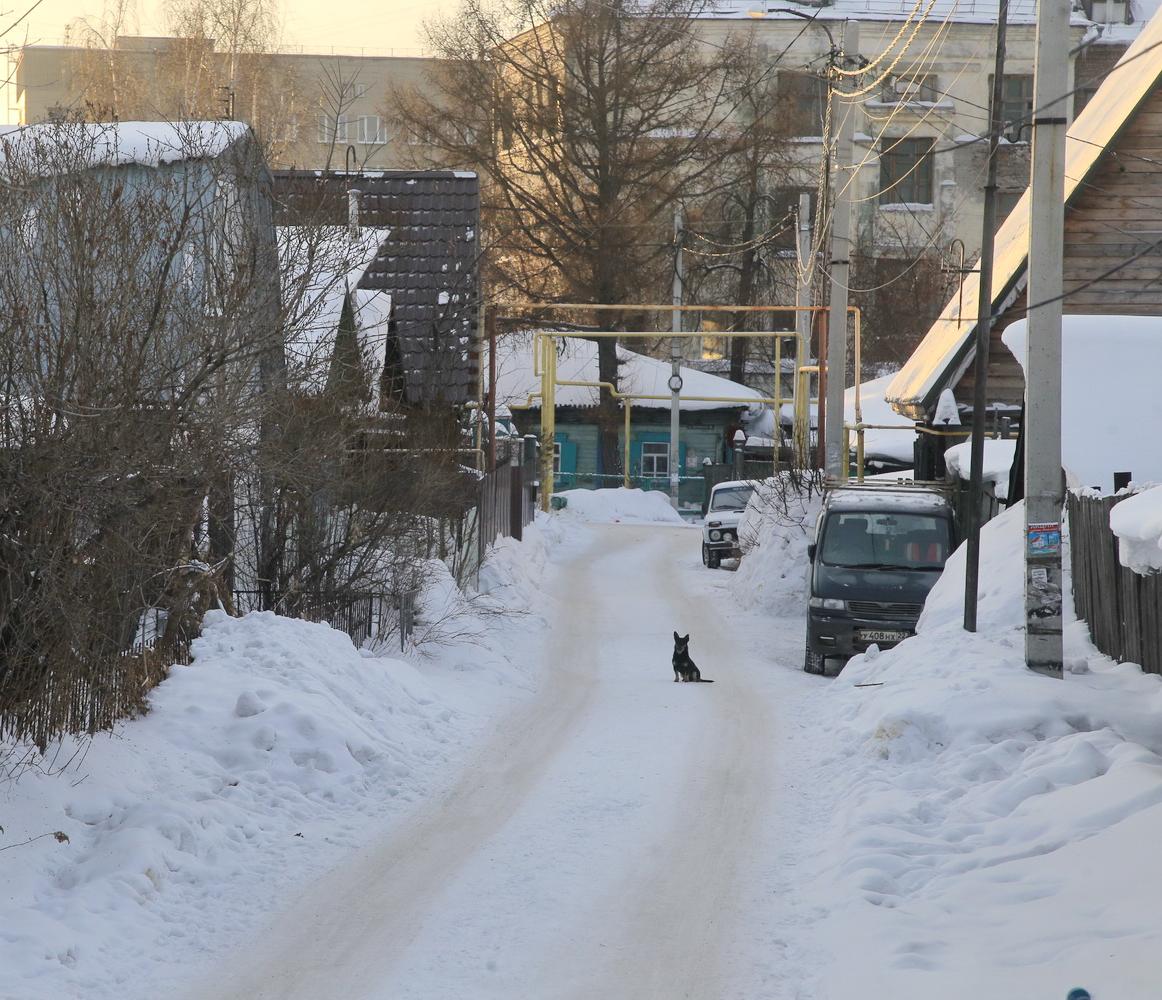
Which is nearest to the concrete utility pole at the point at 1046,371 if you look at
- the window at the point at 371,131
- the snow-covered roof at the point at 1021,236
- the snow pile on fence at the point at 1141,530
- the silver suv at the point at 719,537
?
the snow pile on fence at the point at 1141,530

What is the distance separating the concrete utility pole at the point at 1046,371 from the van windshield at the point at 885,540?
5.44 m

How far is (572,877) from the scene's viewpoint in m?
7.68

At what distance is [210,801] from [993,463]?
1308 centimetres

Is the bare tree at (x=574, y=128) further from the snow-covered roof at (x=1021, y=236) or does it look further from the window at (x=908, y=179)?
the snow-covered roof at (x=1021, y=236)

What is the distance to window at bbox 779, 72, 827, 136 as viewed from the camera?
1889 inches

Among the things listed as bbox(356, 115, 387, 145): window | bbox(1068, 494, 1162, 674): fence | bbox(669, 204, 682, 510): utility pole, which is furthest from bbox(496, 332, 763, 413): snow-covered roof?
bbox(1068, 494, 1162, 674): fence

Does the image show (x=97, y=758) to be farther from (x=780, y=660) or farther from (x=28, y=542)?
(x=780, y=660)

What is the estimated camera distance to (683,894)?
7.47 m

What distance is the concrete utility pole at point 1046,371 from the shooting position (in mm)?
11094

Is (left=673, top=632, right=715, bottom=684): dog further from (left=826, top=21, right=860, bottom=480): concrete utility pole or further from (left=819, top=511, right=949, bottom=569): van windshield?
(left=826, top=21, right=860, bottom=480): concrete utility pole

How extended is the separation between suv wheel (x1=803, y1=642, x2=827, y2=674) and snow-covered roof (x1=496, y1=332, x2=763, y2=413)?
100 feet

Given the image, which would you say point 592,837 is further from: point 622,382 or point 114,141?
point 622,382

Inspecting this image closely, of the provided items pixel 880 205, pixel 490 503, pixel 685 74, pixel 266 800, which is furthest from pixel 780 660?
pixel 880 205

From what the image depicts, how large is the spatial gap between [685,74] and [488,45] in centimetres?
647
